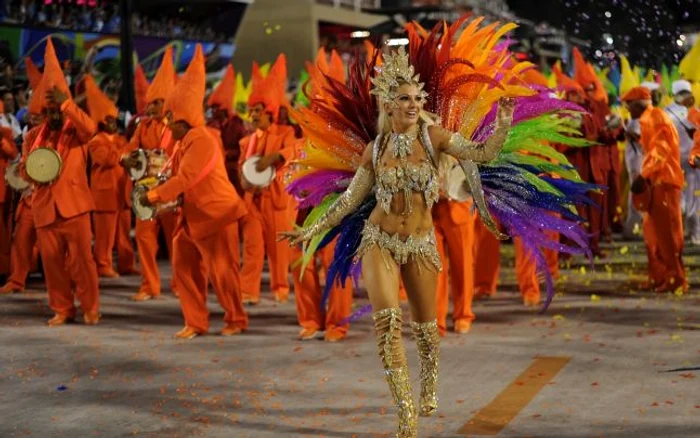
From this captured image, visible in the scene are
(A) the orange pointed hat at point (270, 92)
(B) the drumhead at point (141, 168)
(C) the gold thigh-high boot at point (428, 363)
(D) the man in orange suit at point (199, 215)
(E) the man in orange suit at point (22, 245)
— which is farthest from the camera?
(E) the man in orange suit at point (22, 245)

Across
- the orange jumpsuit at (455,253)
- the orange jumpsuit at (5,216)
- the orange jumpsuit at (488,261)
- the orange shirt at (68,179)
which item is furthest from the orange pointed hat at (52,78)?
the orange jumpsuit at (488,261)

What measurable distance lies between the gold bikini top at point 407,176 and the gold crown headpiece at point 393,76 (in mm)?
234

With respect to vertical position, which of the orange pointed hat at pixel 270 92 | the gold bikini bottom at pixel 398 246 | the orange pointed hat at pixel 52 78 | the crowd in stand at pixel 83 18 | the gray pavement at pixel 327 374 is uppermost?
the crowd in stand at pixel 83 18

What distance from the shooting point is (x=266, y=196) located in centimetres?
1345

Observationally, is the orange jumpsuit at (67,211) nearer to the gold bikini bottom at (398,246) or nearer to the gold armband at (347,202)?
the gold armband at (347,202)

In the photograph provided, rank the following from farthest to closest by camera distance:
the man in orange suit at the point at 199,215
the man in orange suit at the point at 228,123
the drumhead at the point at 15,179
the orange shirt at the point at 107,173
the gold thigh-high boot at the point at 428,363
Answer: the man in orange suit at the point at 228,123 → the orange shirt at the point at 107,173 → the drumhead at the point at 15,179 → the man in orange suit at the point at 199,215 → the gold thigh-high boot at the point at 428,363

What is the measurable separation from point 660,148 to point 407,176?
18.5 feet

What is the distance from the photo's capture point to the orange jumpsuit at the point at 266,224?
502 inches

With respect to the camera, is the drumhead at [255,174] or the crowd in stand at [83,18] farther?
the crowd in stand at [83,18]

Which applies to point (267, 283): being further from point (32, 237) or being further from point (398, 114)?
point (398, 114)

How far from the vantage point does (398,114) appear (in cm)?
708

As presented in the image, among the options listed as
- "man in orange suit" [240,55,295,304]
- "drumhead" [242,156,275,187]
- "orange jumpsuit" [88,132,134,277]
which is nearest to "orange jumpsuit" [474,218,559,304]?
"man in orange suit" [240,55,295,304]

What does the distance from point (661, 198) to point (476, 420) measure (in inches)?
218

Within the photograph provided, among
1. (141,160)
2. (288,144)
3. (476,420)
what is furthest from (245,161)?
(476,420)
